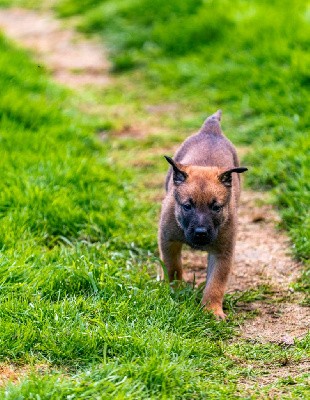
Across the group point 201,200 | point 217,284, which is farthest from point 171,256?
point 201,200

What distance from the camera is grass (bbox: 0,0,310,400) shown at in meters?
3.93

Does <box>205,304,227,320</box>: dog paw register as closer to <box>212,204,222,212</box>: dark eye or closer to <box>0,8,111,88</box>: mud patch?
<box>212,204,222,212</box>: dark eye

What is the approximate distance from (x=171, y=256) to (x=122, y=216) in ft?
3.16

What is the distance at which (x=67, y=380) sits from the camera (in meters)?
3.69

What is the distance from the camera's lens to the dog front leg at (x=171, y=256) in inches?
204

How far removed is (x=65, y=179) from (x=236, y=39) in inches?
152

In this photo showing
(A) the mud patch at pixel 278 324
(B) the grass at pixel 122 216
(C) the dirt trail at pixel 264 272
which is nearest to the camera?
(B) the grass at pixel 122 216

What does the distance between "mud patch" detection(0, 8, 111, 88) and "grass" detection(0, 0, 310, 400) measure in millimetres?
347

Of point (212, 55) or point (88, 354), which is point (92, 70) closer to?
point (212, 55)

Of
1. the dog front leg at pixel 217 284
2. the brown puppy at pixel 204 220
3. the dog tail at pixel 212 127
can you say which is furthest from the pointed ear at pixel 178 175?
the dog tail at pixel 212 127


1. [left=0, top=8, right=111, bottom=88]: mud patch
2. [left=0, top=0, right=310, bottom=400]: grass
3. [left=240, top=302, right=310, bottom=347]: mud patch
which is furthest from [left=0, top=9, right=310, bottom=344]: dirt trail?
[left=0, top=8, right=111, bottom=88]: mud patch

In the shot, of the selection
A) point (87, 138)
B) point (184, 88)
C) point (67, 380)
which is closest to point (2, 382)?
point (67, 380)

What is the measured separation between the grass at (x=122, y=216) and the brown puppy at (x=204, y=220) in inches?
7.9

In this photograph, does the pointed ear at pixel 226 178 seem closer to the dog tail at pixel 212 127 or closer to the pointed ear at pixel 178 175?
the pointed ear at pixel 178 175
